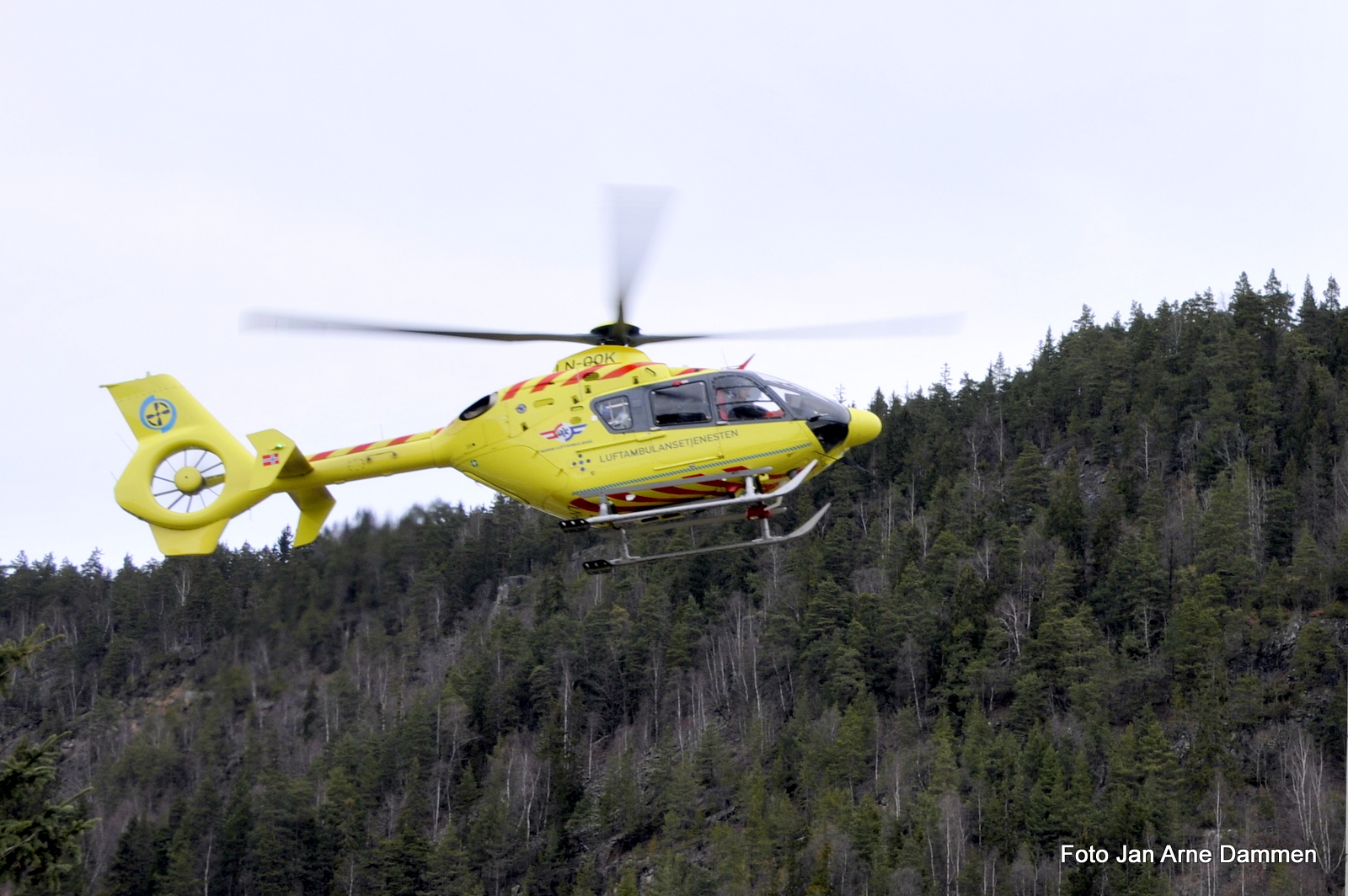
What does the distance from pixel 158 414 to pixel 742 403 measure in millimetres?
9987

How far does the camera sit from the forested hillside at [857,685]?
218 ft

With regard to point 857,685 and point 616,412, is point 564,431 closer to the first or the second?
point 616,412

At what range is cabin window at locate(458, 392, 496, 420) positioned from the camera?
24.2 m

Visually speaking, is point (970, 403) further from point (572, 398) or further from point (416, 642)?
point (572, 398)

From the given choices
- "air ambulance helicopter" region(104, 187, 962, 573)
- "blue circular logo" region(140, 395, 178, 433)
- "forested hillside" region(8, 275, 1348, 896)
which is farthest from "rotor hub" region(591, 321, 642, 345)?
"forested hillside" region(8, 275, 1348, 896)

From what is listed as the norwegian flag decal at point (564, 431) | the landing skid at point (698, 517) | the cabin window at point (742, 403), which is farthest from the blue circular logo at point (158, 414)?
the cabin window at point (742, 403)

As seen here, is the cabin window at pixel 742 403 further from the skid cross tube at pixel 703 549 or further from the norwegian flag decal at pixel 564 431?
the norwegian flag decal at pixel 564 431

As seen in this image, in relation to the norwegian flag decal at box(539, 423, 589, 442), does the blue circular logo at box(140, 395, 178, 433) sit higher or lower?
higher

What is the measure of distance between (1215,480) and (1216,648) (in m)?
21.5

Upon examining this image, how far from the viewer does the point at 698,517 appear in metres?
23.8

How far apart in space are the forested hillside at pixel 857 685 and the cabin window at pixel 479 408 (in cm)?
1755

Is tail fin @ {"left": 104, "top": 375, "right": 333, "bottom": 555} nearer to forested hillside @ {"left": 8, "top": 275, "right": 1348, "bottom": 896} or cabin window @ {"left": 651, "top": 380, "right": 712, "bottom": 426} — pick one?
cabin window @ {"left": 651, "top": 380, "right": 712, "bottom": 426}

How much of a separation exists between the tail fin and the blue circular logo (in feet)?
0.04

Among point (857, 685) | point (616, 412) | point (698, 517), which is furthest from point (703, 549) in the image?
point (857, 685)
